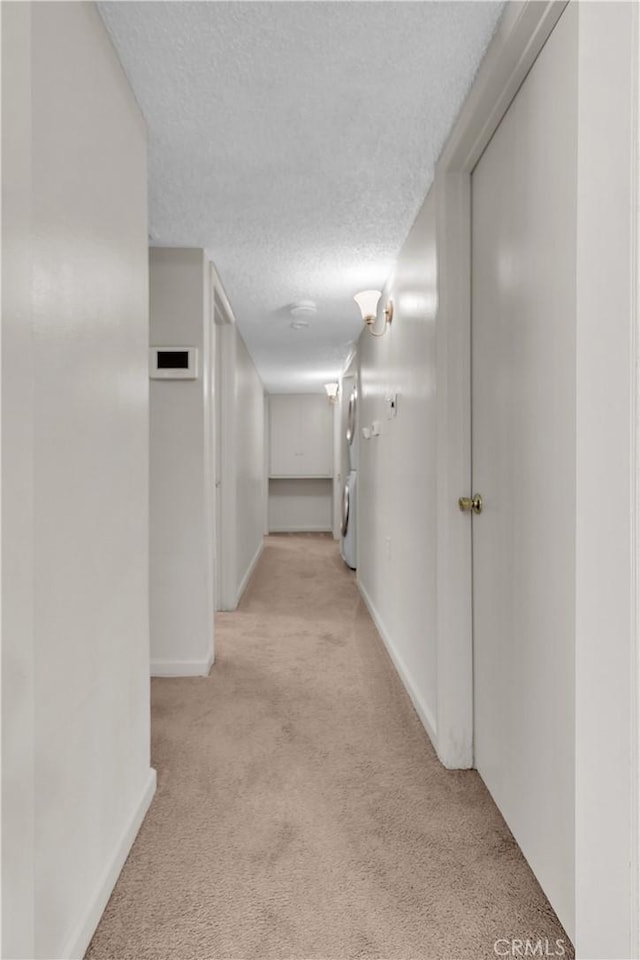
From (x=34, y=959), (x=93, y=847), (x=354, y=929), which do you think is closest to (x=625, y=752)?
(x=354, y=929)

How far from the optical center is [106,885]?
1350 millimetres

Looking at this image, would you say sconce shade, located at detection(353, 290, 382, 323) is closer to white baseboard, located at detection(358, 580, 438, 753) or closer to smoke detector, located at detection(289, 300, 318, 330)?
smoke detector, located at detection(289, 300, 318, 330)

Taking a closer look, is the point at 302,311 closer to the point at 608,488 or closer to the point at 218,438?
the point at 218,438

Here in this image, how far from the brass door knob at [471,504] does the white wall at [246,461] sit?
2.61 m

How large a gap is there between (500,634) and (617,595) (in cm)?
100

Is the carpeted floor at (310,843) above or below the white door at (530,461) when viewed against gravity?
below

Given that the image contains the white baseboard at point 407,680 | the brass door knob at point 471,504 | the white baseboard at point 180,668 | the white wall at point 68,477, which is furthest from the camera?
the white baseboard at point 180,668

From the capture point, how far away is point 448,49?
1.50 m

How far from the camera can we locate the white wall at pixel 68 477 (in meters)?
0.91

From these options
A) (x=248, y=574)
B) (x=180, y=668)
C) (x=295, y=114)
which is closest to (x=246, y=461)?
(x=248, y=574)

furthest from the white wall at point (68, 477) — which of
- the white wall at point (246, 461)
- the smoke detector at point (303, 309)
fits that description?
the white wall at point (246, 461)

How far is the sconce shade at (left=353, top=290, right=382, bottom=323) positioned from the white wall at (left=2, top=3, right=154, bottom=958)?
173 centimetres

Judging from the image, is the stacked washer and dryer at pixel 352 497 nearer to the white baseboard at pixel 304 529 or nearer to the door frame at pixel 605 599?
the white baseboard at pixel 304 529

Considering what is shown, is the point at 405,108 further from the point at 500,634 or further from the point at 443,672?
the point at 443,672
